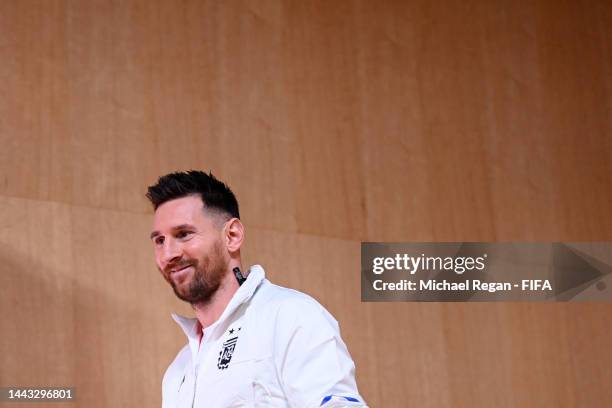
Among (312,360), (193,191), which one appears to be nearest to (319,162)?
(193,191)

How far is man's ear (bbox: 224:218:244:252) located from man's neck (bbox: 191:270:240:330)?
0.13ft

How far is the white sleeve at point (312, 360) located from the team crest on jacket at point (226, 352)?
93 millimetres

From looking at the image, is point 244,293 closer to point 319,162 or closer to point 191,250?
point 191,250

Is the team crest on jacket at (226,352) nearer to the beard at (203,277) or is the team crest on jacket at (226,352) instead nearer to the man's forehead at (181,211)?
the beard at (203,277)

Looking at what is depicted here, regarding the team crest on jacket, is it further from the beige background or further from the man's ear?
the beige background

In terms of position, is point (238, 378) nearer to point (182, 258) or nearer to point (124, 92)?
point (182, 258)

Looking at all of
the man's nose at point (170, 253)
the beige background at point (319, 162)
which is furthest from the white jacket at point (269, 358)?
the beige background at point (319, 162)

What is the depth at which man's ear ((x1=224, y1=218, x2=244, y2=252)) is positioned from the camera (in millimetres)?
1452

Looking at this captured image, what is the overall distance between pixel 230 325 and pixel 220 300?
55mm

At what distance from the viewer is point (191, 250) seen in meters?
1.41

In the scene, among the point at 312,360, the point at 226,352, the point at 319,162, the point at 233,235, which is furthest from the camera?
the point at 319,162

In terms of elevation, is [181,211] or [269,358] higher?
[181,211]

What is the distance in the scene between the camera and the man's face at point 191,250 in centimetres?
141

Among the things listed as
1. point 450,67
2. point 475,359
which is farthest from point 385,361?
point 450,67
